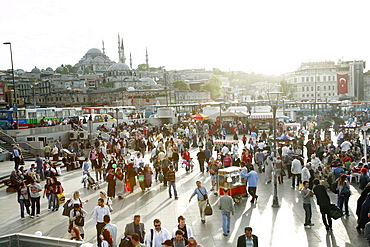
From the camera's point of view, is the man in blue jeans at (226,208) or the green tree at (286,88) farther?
the green tree at (286,88)

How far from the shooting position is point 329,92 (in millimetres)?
100125

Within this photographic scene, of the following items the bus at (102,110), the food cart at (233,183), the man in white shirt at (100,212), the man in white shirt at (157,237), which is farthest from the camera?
the bus at (102,110)

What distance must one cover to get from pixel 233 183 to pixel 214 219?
1.90 m

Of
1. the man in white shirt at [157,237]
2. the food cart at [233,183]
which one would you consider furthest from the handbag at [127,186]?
the man in white shirt at [157,237]

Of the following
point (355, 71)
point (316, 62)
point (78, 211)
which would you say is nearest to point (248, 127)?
point (78, 211)

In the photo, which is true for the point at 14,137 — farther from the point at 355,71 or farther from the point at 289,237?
the point at 355,71

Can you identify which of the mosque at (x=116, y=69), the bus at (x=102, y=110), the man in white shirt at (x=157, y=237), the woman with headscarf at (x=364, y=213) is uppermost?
the mosque at (x=116, y=69)

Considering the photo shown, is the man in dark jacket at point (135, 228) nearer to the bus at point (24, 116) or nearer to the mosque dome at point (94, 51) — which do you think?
the bus at point (24, 116)

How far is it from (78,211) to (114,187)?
4.26 m

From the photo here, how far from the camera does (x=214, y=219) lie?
9.58m

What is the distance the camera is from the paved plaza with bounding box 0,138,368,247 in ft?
26.5

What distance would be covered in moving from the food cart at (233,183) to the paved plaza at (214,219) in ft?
1.06

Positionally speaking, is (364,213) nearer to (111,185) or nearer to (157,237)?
(157,237)

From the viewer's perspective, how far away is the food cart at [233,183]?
10834 mm
